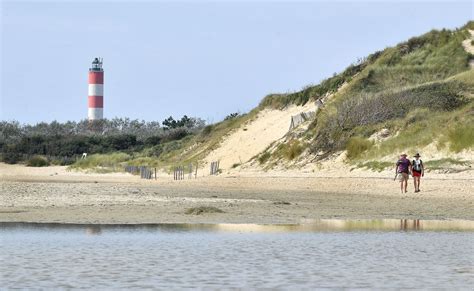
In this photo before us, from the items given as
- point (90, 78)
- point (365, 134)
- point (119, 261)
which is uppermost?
point (90, 78)

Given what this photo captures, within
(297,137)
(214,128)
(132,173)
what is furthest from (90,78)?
(297,137)

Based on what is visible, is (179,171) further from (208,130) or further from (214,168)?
(208,130)

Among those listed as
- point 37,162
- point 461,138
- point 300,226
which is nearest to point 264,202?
point 300,226

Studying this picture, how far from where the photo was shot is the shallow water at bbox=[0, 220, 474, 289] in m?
13.7

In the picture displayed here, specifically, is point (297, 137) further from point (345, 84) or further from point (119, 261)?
point (119, 261)

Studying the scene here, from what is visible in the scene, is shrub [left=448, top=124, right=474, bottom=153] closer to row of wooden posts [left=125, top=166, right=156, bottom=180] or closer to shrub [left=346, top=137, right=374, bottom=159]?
shrub [left=346, top=137, right=374, bottom=159]

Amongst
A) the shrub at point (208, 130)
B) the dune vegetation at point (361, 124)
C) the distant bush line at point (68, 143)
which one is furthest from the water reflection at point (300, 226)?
the distant bush line at point (68, 143)

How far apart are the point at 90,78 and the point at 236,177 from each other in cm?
6190

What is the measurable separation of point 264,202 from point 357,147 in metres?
15.8

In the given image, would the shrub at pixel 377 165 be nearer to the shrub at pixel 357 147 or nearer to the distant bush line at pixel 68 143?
the shrub at pixel 357 147

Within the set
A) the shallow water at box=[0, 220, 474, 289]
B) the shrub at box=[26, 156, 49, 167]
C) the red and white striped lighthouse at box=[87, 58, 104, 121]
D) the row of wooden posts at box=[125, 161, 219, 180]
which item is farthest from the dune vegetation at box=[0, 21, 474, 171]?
the shallow water at box=[0, 220, 474, 289]

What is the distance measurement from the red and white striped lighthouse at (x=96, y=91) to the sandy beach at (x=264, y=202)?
65.8m

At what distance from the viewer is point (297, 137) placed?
2041 inches

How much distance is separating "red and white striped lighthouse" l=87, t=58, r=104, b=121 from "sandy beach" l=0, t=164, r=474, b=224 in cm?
6583
